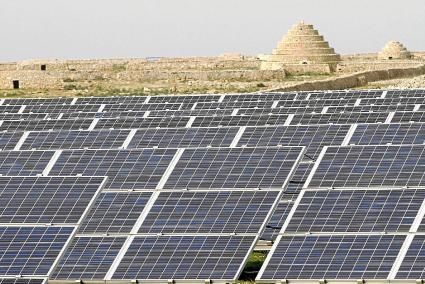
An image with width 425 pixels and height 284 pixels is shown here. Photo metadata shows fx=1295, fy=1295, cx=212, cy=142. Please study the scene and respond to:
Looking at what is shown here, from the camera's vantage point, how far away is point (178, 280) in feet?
73.4

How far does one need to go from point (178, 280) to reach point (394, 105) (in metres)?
22.3

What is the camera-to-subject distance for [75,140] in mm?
32688

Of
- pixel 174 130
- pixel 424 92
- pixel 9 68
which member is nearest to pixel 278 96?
pixel 424 92

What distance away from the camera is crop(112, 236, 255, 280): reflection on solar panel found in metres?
22.4

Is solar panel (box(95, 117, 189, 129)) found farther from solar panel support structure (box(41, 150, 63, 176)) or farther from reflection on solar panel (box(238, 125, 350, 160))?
solar panel support structure (box(41, 150, 63, 176))

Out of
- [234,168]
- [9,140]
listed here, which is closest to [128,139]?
[9,140]

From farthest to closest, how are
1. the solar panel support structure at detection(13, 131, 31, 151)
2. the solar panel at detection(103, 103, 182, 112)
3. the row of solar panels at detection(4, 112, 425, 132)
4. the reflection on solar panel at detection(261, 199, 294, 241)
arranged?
the solar panel at detection(103, 103, 182, 112) < the row of solar panels at detection(4, 112, 425, 132) < the solar panel support structure at detection(13, 131, 31, 151) < the reflection on solar panel at detection(261, 199, 294, 241)

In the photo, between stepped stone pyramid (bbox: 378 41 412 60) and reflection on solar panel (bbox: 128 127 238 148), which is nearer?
reflection on solar panel (bbox: 128 127 238 148)

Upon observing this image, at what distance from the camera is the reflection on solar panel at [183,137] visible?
3028 centimetres

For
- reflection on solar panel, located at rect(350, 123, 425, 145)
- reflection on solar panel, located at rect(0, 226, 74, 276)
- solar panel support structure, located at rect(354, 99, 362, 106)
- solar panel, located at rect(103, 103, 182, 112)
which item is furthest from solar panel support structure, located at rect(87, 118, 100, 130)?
reflection on solar panel, located at rect(0, 226, 74, 276)

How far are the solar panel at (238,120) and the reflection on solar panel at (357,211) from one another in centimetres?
1414

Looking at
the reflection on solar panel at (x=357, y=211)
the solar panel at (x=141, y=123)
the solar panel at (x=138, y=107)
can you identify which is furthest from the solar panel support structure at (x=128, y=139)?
the solar panel at (x=138, y=107)

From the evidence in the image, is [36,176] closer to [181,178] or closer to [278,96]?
[181,178]

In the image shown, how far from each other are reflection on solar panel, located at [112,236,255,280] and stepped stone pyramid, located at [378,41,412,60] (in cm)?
9912
